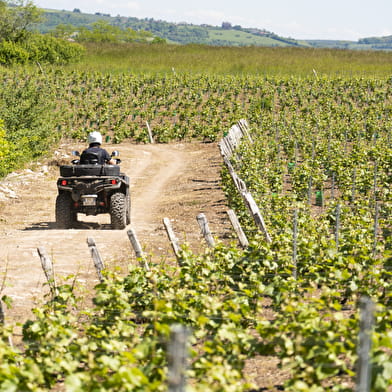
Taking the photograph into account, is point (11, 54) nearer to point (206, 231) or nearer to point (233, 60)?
point (233, 60)

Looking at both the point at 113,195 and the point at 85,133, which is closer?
the point at 113,195

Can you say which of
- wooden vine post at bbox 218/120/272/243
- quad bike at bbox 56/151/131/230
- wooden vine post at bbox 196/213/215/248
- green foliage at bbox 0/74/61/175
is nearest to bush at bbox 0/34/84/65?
green foliage at bbox 0/74/61/175

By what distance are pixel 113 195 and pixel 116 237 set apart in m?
0.96

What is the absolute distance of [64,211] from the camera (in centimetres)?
1232

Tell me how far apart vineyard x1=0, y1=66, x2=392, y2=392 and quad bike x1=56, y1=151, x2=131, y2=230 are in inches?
84.9

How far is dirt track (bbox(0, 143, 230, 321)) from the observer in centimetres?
910

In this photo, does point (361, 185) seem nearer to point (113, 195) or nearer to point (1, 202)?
point (113, 195)

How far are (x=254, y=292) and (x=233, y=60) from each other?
4040 cm

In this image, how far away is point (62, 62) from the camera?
45.6m

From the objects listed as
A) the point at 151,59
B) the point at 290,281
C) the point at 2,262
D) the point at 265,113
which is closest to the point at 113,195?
the point at 2,262

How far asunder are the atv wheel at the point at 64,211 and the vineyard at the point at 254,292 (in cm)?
306

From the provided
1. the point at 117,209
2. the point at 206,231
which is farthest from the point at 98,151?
the point at 206,231

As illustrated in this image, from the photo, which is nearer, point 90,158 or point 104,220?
point 90,158

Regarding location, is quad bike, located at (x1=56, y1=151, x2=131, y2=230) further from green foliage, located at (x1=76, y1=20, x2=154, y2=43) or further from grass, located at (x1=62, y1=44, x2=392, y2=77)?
green foliage, located at (x1=76, y1=20, x2=154, y2=43)
